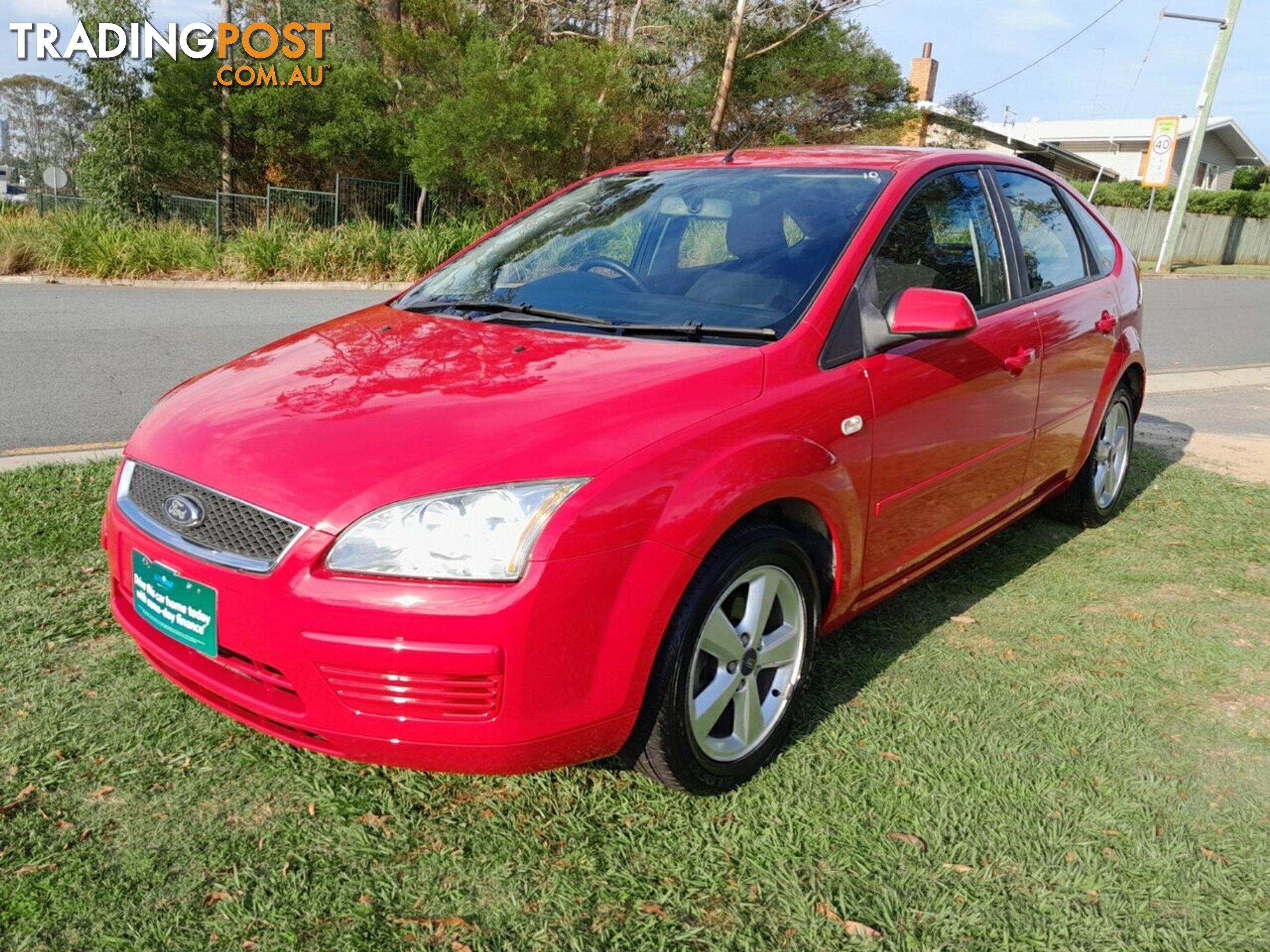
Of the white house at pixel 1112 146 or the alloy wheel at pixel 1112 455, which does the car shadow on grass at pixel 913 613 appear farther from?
the white house at pixel 1112 146

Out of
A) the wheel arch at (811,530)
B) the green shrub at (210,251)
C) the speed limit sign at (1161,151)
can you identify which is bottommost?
the green shrub at (210,251)

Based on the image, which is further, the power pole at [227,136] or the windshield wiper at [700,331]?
the power pole at [227,136]

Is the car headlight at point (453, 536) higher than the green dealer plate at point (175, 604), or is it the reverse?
the car headlight at point (453, 536)

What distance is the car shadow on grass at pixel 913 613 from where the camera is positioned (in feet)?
11.2

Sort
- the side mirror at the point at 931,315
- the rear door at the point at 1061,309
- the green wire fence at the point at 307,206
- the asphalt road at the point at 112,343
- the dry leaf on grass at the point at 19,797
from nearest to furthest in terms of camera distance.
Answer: the dry leaf on grass at the point at 19,797 → the side mirror at the point at 931,315 → the rear door at the point at 1061,309 → the asphalt road at the point at 112,343 → the green wire fence at the point at 307,206

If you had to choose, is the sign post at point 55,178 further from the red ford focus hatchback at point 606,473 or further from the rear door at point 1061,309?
the rear door at point 1061,309

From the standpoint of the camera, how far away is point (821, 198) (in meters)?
3.50

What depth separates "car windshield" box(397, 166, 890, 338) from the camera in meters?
3.19

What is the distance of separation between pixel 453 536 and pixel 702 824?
1032mm

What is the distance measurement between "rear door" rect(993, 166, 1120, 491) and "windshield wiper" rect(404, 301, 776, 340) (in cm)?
166

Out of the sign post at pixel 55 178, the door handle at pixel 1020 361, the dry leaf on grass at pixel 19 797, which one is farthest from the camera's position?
the sign post at pixel 55 178

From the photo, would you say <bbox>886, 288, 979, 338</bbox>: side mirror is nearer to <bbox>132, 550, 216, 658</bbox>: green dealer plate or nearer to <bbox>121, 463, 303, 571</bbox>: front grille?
<bbox>121, 463, 303, 571</bbox>: front grille

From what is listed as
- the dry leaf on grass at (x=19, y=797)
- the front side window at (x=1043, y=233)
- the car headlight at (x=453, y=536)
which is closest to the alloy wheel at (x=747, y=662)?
the car headlight at (x=453, y=536)

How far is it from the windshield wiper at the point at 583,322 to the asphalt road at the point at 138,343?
3.52 metres
